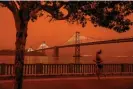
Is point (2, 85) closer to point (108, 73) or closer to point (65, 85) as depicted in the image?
point (65, 85)

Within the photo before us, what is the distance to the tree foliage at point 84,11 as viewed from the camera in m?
11.7

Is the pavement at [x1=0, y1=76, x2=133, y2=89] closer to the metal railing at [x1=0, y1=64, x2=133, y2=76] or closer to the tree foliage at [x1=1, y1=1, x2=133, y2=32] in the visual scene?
the metal railing at [x1=0, y1=64, x2=133, y2=76]

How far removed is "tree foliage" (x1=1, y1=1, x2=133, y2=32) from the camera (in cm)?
1170

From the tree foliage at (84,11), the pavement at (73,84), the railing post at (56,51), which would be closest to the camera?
the tree foliage at (84,11)

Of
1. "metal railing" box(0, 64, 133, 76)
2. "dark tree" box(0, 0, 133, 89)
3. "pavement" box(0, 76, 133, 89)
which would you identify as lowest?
"pavement" box(0, 76, 133, 89)

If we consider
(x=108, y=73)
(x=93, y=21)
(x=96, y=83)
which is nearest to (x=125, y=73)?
(x=108, y=73)

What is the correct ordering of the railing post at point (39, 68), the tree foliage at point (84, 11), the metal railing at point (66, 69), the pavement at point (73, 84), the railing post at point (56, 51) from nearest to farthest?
the tree foliage at point (84, 11) < the pavement at point (73, 84) < the metal railing at point (66, 69) < the railing post at point (39, 68) < the railing post at point (56, 51)

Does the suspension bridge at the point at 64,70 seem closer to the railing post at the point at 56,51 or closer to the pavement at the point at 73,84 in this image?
the pavement at the point at 73,84

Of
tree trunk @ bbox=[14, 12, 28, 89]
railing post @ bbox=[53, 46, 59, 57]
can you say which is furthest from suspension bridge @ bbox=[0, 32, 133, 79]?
railing post @ bbox=[53, 46, 59, 57]

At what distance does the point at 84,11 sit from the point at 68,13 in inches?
20.1

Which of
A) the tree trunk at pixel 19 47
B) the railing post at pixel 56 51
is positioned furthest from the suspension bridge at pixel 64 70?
the railing post at pixel 56 51

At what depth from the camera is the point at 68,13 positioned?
12.3 meters

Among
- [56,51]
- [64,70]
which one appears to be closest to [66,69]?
[64,70]

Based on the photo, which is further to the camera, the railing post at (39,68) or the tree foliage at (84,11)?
the railing post at (39,68)
